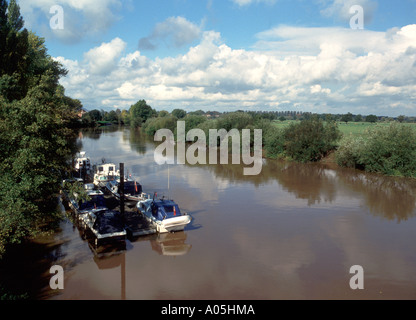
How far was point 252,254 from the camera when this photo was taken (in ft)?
45.4

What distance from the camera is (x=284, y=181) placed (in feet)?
97.5

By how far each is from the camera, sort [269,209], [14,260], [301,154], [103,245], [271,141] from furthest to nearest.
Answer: [271,141] < [301,154] < [269,209] < [103,245] < [14,260]

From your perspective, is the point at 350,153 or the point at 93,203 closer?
the point at 93,203

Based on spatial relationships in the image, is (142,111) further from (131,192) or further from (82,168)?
(131,192)

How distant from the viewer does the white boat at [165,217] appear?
50.4 ft

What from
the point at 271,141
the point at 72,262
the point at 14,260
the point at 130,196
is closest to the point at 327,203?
the point at 130,196

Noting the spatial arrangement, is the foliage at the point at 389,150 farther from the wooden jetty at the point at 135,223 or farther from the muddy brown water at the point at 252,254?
the wooden jetty at the point at 135,223

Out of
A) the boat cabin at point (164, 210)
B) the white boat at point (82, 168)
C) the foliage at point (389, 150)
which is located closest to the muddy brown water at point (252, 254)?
the boat cabin at point (164, 210)

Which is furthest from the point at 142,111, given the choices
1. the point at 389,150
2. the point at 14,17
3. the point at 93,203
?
the point at 93,203

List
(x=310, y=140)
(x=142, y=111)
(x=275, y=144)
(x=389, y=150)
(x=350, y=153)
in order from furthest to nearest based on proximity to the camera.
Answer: (x=142, y=111) < (x=275, y=144) < (x=310, y=140) < (x=350, y=153) < (x=389, y=150)

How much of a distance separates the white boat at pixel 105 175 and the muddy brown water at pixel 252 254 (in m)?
4.24

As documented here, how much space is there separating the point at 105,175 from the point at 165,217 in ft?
38.3

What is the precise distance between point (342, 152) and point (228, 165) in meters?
13.0
